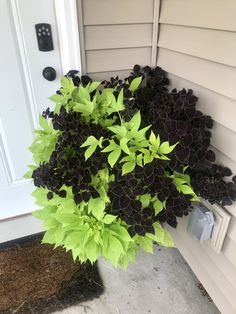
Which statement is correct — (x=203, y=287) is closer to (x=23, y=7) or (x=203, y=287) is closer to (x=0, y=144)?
(x=0, y=144)

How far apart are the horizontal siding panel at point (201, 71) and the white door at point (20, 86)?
586mm

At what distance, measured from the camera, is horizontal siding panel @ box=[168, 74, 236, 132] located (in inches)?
43.4

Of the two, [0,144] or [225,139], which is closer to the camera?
[225,139]

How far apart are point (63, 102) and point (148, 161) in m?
0.50

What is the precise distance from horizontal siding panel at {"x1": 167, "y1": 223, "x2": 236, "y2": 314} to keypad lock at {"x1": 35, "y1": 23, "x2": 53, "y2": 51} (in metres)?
1.26

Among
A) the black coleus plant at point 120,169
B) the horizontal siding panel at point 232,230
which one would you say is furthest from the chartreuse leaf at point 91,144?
the horizontal siding panel at point 232,230

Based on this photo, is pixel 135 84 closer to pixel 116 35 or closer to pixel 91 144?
pixel 116 35

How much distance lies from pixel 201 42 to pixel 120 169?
0.67 metres

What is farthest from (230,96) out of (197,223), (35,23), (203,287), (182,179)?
(203,287)

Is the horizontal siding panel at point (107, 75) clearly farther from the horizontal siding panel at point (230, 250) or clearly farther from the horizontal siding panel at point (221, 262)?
the horizontal siding panel at point (230, 250)

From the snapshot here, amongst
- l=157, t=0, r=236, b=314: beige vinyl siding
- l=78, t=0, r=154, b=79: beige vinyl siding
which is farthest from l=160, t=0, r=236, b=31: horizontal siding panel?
l=78, t=0, r=154, b=79: beige vinyl siding

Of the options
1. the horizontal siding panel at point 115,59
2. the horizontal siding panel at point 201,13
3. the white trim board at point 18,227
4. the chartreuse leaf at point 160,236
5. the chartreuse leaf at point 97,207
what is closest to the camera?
the horizontal siding panel at point 201,13

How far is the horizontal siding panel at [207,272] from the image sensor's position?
1327 mm

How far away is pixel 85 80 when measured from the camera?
4.47ft
